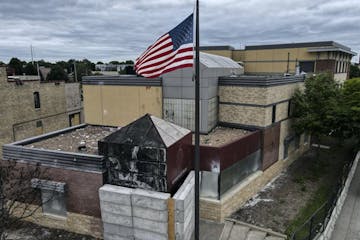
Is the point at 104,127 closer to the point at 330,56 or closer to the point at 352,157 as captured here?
the point at 352,157

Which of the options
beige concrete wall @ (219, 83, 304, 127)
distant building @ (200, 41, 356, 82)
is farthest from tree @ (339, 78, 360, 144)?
distant building @ (200, 41, 356, 82)

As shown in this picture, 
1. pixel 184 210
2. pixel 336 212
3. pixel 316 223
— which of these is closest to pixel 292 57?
pixel 336 212

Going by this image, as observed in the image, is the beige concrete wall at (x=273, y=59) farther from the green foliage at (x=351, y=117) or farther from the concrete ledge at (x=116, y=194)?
the concrete ledge at (x=116, y=194)

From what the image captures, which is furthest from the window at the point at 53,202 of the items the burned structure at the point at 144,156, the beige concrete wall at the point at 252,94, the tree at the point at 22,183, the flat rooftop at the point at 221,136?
the beige concrete wall at the point at 252,94

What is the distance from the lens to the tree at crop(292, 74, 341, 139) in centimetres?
1938

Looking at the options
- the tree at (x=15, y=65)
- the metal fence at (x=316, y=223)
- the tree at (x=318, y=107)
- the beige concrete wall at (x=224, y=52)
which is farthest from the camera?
the tree at (x=15, y=65)

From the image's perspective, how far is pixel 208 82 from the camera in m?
16.6

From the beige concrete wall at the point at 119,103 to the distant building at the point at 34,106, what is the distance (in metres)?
9.66

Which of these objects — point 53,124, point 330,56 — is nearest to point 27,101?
point 53,124

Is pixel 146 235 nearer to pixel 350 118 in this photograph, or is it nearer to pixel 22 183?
pixel 22 183

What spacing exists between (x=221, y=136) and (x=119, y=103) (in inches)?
294

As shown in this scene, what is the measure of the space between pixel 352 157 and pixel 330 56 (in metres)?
21.3

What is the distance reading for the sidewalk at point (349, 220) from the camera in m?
13.2

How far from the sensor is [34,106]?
28.7 m
